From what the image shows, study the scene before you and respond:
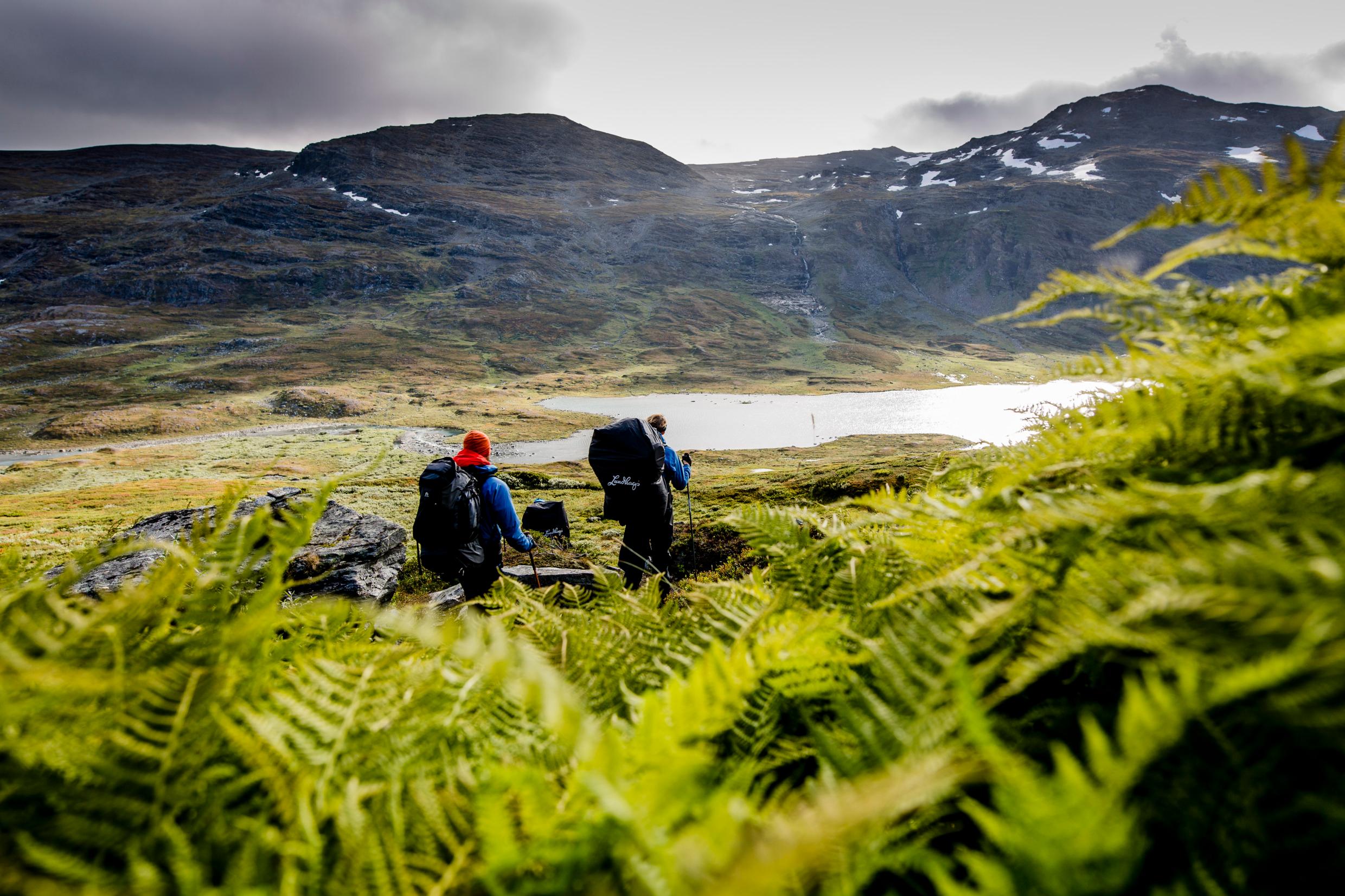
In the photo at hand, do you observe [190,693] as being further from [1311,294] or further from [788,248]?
[788,248]

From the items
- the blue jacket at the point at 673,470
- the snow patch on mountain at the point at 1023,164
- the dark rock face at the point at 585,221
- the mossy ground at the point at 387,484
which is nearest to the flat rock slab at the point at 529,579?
the mossy ground at the point at 387,484

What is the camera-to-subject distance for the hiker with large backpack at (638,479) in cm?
717

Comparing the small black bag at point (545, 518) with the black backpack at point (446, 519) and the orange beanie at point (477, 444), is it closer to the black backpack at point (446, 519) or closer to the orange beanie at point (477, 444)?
the orange beanie at point (477, 444)

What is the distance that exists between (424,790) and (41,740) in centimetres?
39

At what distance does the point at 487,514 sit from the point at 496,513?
16 centimetres

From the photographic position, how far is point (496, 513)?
255 inches

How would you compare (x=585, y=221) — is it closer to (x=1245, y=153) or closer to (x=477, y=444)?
(x=477, y=444)

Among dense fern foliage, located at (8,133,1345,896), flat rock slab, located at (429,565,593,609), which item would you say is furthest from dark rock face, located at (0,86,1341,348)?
dense fern foliage, located at (8,133,1345,896)

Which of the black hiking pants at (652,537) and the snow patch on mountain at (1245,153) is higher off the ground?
the snow patch on mountain at (1245,153)

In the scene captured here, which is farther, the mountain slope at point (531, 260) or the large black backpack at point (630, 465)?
the mountain slope at point (531, 260)

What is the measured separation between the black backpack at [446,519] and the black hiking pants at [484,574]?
0.33 m

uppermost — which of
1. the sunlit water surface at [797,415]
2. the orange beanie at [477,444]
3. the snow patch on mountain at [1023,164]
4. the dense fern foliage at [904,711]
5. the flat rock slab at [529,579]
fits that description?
the snow patch on mountain at [1023,164]

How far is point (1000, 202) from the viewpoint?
15062cm

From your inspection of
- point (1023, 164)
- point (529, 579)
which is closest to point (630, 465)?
point (529, 579)
